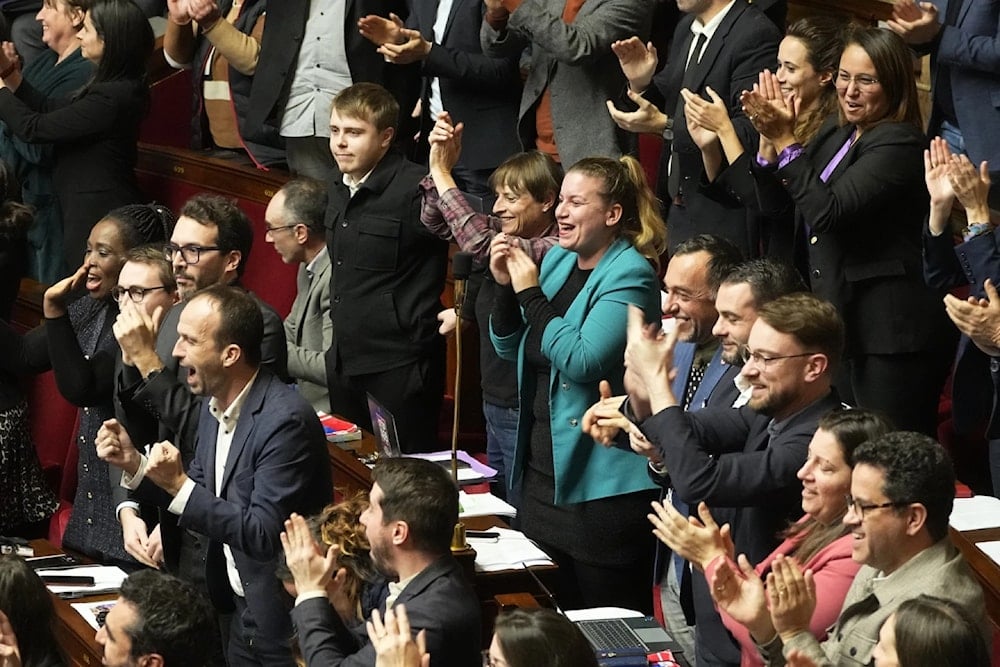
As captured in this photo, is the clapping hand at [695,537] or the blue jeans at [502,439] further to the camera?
the blue jeans at [502,439]

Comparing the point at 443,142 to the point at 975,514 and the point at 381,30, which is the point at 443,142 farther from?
the point at 975,514

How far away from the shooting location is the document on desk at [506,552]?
155 inches

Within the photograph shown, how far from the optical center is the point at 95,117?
6.20m

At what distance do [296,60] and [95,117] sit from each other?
0.76 meters

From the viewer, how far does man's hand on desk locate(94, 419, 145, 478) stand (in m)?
3.80

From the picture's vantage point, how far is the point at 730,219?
4.82 metres

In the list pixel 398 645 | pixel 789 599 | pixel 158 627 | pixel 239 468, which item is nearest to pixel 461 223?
pixel 239 468

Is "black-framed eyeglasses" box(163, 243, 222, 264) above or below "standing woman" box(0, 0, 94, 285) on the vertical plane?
above

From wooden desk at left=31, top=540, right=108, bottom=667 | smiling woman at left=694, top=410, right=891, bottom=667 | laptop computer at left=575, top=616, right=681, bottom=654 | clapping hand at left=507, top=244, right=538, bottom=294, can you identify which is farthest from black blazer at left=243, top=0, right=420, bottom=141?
smiling woman at left=694, top=410, right=891, bottom=667

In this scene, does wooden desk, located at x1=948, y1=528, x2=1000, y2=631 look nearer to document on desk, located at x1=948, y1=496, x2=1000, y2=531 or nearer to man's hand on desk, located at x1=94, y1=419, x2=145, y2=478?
document on desk, located at x1=948, y1=496, x2=1000, y2=531

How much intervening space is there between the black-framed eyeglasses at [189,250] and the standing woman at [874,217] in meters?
1.49

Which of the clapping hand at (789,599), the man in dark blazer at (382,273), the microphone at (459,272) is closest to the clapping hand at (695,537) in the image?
the clapping hand at (789,599)

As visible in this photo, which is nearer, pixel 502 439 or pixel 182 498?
pixel 182 498

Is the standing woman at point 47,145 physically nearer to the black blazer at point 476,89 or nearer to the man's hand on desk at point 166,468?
the black blazer at point 476,89
